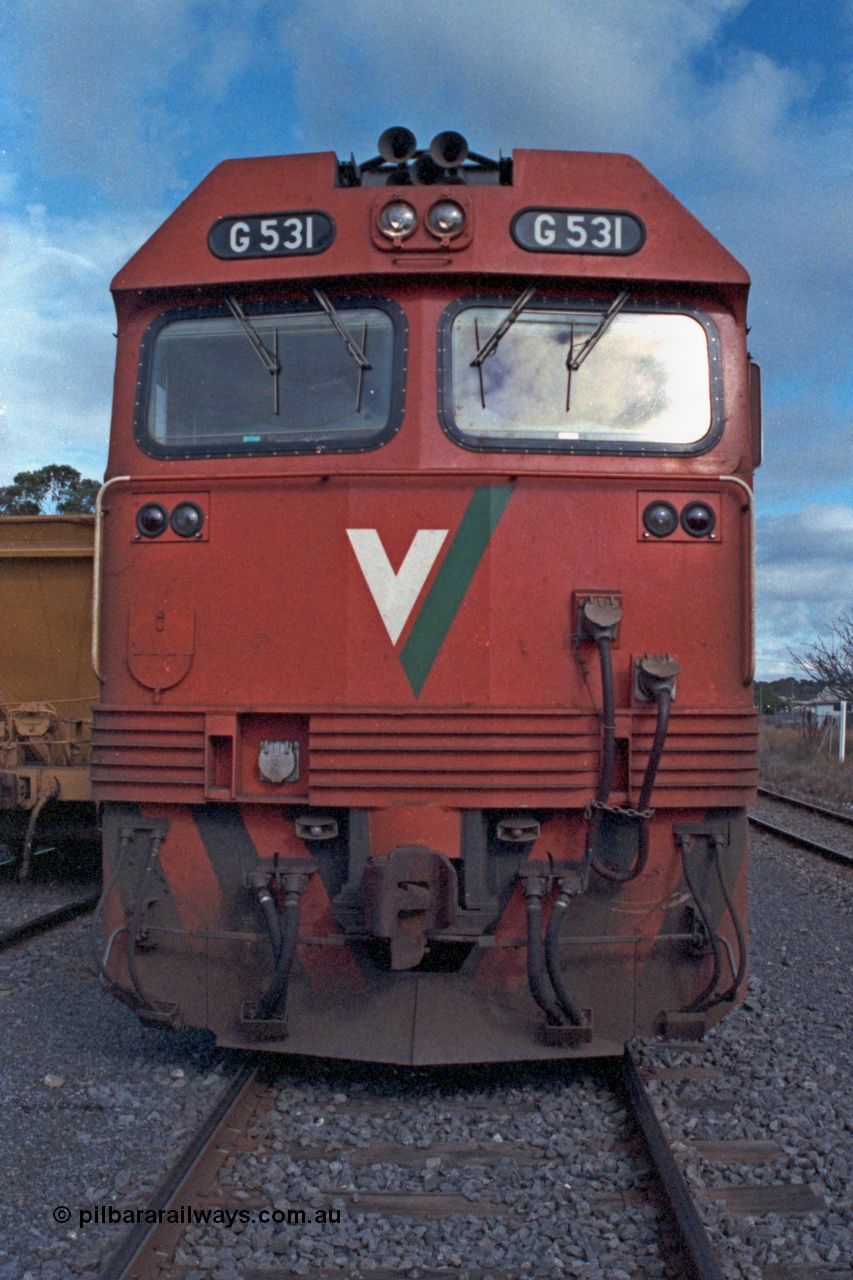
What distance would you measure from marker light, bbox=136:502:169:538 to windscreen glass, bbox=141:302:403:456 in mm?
250

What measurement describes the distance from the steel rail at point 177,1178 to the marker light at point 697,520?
2.60 meters

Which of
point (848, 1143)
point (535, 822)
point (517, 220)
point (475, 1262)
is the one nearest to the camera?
point (475, 1262)

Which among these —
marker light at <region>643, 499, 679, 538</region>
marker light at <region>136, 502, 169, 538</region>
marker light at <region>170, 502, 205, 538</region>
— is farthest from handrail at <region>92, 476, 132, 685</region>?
marker light at <region>643, 499, 679, 538</region>

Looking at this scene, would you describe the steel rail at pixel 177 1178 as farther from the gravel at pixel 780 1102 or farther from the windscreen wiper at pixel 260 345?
the windscreen wiper at pixel 260 345

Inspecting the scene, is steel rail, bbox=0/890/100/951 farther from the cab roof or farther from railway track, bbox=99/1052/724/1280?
the cab roof

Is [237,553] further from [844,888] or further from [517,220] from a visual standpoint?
[844,888]

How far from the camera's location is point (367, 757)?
3703mm

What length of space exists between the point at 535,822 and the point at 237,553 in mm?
1476

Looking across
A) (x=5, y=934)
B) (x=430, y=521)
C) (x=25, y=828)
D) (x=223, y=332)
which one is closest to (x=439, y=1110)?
(x=430, y=521)

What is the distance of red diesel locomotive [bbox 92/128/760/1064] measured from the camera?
A: 3723 mm

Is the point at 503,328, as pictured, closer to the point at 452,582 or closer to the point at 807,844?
the point at 452,582

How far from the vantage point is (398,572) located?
12.6 ft

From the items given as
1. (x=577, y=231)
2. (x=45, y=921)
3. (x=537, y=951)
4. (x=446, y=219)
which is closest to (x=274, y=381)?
(x=446, y=219)

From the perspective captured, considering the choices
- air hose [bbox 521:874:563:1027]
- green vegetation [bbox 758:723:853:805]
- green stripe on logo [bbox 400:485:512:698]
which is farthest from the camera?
green vegetation [bbox 758:723:853:805]
